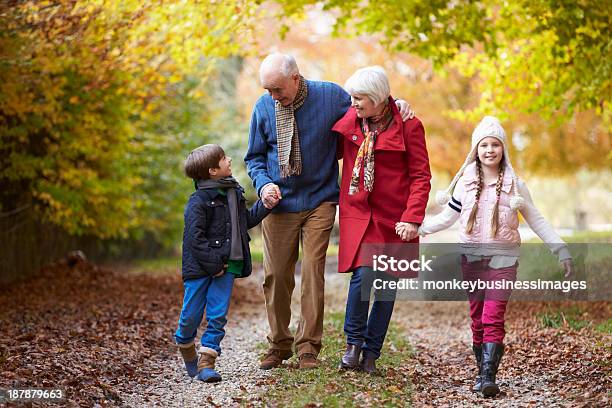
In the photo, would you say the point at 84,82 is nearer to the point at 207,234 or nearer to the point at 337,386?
the point at 207,234

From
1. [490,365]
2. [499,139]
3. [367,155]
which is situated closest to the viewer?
[490,365]

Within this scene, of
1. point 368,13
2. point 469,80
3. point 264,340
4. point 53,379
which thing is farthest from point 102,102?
point 469,80

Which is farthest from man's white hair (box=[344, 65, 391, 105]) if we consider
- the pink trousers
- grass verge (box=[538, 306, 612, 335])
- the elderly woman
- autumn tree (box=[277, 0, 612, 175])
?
autumn tree (box=[277, 0, 612, 175])

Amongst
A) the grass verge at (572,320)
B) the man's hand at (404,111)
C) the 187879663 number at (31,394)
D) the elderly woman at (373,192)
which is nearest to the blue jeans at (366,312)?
the elderly woman at (373,192)

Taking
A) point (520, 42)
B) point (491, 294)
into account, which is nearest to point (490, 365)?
point (491, 294)

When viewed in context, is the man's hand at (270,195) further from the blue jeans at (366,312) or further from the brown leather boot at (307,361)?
the brown leather boot at (307,361)

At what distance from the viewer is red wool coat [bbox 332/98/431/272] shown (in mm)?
5574

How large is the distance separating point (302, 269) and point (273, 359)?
0.71 m

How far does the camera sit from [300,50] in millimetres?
21547

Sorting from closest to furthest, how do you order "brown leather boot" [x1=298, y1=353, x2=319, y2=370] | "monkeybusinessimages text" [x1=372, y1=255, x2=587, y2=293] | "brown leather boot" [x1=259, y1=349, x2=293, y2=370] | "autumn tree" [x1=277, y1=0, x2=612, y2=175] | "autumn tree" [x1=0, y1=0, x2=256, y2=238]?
"monkeybusinessimages text" [x1=372, y1=255, x2=587, y2=293], "brown leather boot" [x1=298, y1=353, x2=319, y2=370], "brown leather boot" [x1=259, y1=349, x2=293, y2=370], "autumn tree" [x1=277, y1=0, x2=612, y2=175], "autumn tree" [x1=0, y1=0, x2=256, y2=238]

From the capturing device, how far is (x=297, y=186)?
5863 millimetres

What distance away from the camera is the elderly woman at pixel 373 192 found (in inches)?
217

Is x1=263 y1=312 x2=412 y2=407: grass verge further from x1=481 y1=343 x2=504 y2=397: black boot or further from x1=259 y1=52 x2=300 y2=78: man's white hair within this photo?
x1=259 y1=52 x2=300 y2=78: man's white hair

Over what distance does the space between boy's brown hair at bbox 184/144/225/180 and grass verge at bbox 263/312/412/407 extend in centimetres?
148
